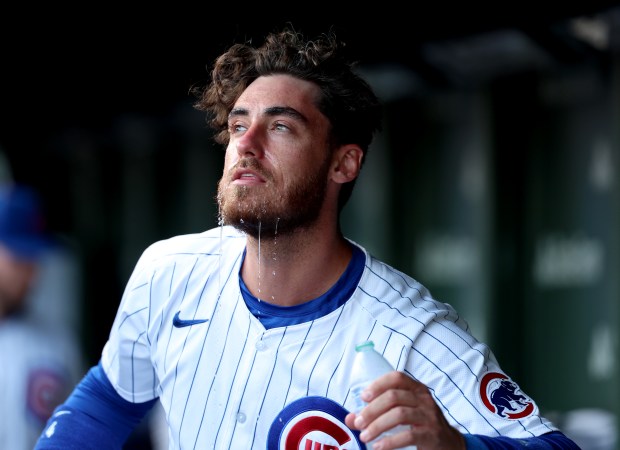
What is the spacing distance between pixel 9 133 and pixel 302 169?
313 inches

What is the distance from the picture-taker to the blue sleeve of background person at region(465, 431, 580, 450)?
2.14m

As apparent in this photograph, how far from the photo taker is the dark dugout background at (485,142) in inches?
220

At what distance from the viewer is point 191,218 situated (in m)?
9.27

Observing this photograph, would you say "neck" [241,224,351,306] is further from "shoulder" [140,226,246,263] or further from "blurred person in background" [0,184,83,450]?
"blurred person in background" [0,184,83,450]

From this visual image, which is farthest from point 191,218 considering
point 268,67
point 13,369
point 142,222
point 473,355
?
point 473,355

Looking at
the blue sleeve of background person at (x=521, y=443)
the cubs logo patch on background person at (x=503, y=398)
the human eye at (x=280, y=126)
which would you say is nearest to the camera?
the blue sleeve of background person at (x=521, y=443)

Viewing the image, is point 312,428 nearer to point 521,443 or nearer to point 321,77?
point 521,443

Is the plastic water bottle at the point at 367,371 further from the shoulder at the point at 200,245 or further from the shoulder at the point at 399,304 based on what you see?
the shoulder at the point at 200,245

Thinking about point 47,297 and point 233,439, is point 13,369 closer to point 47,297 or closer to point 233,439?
point 47,297

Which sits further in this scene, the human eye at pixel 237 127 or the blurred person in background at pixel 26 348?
the blurred person in background at pixel 26 348

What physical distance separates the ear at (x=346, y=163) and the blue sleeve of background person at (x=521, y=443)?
974 mm

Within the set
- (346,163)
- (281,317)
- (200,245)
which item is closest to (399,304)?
(281,317)

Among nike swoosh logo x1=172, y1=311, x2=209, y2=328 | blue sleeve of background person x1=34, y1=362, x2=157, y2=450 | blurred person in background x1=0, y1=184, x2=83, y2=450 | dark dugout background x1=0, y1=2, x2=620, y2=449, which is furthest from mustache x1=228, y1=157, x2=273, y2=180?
dark dugout background x1=0, y1=2, x2=620, y2=449

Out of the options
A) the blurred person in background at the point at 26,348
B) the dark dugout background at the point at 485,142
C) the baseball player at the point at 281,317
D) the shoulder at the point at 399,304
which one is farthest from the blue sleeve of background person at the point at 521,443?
the dark dugout background at the point at 485,142
